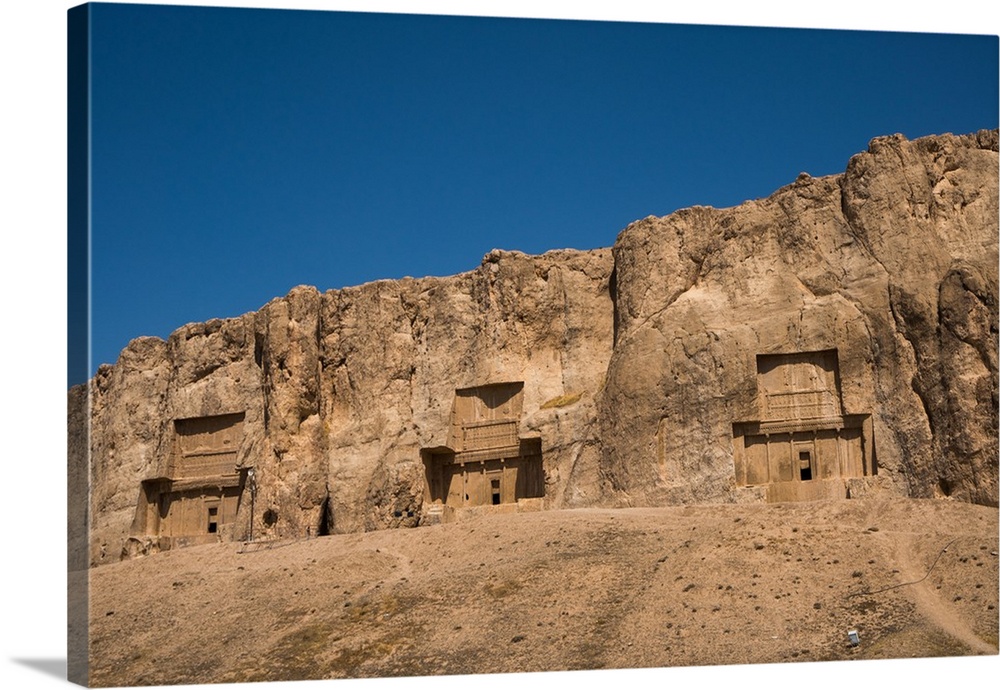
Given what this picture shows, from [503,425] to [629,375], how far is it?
164 inches

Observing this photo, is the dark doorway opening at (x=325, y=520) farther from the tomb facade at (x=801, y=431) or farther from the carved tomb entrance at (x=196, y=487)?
the tomb facade at (x=801, y=431)

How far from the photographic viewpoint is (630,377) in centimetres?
3269

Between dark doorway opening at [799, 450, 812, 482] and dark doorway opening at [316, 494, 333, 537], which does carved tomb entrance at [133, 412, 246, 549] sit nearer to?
dark doorway opening at [316, 494, 333, 537]

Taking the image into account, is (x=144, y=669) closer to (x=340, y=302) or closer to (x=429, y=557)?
(x=429, y=557)

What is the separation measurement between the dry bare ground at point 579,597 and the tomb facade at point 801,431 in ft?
9.41

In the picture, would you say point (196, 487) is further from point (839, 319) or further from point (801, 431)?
point (839, 319)

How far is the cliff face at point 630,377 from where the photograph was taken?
3003 cm

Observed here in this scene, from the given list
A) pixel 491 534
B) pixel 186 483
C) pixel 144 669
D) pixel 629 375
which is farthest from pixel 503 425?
pixel 144 669

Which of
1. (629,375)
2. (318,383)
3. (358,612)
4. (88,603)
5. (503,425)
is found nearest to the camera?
(88,603)

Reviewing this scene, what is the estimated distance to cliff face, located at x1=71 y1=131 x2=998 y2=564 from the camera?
98.5 feet

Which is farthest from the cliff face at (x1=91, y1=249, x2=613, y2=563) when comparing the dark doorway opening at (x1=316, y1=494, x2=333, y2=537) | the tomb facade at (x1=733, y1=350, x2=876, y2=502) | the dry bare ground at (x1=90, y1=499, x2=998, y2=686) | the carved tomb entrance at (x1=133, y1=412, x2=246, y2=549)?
the dry bare ground at (x1=90, y1=499, x2=998, y2=686)

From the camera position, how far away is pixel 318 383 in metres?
38.1

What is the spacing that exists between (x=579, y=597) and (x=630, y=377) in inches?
366

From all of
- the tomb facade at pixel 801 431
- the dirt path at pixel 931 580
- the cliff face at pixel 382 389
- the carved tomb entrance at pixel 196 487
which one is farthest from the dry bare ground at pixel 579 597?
the carved tomb entrance at pixel 196 487
